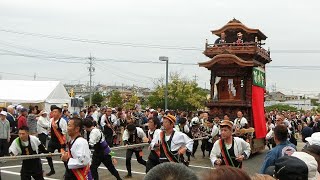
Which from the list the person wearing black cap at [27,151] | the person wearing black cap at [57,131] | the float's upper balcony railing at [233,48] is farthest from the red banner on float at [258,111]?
the person wearing black cap at [27,151]

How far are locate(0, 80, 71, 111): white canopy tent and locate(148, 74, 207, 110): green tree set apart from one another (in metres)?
26.3

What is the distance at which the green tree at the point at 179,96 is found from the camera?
51791 millimetres

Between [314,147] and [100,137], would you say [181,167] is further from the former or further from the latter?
[100,137]

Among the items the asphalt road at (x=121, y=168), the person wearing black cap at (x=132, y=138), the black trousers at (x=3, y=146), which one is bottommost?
the asphalt road at (x=121, y=168)

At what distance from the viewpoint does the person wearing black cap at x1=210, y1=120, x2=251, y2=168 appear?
23.6 ft

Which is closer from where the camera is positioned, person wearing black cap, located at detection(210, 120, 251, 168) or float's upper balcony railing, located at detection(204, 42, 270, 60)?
person wearing black cap, located at detection(210, 120, 251, 168)

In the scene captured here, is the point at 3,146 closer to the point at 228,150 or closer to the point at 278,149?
the point at 228,150

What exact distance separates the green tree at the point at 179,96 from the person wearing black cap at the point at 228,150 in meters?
43.0

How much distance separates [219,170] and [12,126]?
14.7 meters

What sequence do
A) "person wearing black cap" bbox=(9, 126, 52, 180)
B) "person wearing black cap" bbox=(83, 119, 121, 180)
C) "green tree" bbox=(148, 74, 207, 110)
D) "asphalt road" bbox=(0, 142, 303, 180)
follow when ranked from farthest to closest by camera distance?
1. "green tree" bbox=(148, 74, 207, 110)
2. "asphalt road" bbox=(0, 142, 303, 180)
3. "person wearing black cap" bbox=(83, 119, 121, 180)
4. "person wearing black cap" bbox=(9, 126, 52, 180)

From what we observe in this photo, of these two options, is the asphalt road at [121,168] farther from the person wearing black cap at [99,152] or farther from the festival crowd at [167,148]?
the person wearing black cap at [99,152]

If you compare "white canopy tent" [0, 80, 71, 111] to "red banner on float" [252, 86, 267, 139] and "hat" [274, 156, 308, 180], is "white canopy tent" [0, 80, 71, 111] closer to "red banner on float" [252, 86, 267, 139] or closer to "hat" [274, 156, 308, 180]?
"red banner on float" [252, 86, 267, 139]

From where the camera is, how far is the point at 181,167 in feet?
7.51

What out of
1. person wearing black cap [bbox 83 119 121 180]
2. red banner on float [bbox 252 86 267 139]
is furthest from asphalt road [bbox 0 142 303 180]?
person wearing black cap [bbox 83 119 121 180]
